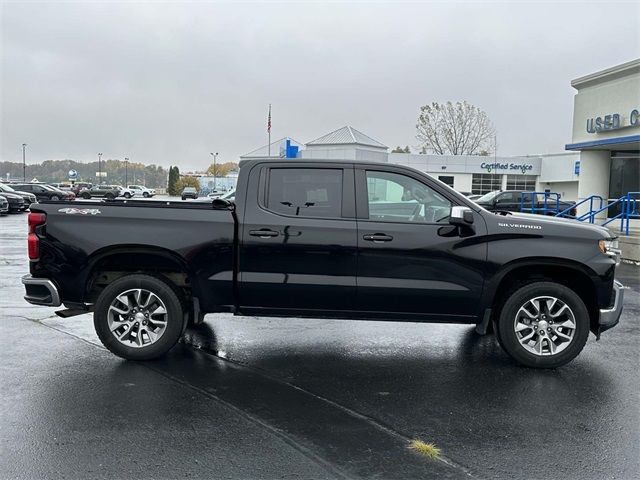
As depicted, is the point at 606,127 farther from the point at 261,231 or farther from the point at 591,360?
the point at 261,231

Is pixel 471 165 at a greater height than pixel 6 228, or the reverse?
pixel 471 165

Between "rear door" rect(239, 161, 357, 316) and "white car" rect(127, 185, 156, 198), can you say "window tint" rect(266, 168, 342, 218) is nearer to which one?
"rear door" rect(239, 161, 357, 316)

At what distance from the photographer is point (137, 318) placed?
5605 millimetres

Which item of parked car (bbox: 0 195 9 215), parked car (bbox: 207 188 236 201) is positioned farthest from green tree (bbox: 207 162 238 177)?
parked car (bbox: 0 195 9 215)

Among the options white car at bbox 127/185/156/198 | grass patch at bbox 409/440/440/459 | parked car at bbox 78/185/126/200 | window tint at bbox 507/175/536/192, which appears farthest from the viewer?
white car at bbox 127/185/156/198

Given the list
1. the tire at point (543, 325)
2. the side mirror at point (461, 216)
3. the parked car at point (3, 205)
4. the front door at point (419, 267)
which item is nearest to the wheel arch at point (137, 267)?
the front door at point (419, 267)

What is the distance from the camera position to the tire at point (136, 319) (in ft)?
18.2

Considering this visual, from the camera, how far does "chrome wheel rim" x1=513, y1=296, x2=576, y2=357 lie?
216 inches

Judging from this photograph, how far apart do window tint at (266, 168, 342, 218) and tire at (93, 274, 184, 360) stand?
4.54 feet

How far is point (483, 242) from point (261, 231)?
215cm

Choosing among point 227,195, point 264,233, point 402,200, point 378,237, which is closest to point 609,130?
point 227,195

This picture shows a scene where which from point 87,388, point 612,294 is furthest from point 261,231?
point 612,294

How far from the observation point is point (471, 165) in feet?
182

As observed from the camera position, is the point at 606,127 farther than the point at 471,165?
No
